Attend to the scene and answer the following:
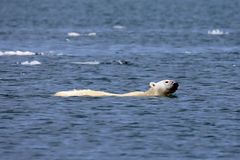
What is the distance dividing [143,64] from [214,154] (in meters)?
25.2

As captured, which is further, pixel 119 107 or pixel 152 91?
pixel 152 91

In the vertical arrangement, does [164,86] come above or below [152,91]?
above

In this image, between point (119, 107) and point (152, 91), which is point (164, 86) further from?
point (119, 107)

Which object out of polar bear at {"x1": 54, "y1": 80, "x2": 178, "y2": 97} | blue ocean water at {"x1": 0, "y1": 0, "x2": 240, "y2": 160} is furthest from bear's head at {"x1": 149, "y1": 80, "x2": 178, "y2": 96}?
blue ocean water at {"x1": 0, "y1": 0, "x2": 240, "y2": 160}

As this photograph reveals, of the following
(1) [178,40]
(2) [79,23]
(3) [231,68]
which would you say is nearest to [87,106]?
(3) [231,68]

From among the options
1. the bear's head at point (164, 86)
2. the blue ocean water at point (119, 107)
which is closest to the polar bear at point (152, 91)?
the bear's head at point (164, 86)

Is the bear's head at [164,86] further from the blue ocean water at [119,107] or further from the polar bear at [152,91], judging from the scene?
the blue ocean water at [119,107]

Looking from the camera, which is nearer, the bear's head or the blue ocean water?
the blue ocean water

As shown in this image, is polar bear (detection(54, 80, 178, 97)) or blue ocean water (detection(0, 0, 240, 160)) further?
polar bear (detection(54, 80, 178, 97))

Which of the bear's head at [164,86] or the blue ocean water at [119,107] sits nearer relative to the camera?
the blue ocean water at [119,107]

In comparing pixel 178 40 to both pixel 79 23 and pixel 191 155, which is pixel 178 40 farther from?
pixel 191 155

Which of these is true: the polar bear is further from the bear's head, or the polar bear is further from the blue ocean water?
the blue ocean water

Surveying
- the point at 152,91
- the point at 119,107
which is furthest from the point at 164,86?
the point at 119,107

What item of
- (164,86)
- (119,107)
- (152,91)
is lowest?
(119,107)
